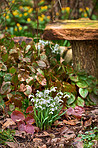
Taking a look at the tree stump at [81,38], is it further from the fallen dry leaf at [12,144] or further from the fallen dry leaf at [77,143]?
the fallen dry leaf at [12,144]

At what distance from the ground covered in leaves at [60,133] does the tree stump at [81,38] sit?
2.18 feet

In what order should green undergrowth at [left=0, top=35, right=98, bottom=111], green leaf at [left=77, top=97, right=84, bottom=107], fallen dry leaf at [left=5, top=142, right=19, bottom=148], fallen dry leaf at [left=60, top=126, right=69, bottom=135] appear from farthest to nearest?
green leaf at [left=77, top=97, right=84, bottom=107] → green undergrowth at [left=0, top=35, right=98, bottom=111] → fallen dry leaf at [left=60, top=126, right=69, bottom=135] → fallen dry leaf at [left=5, top=142, right=19, bottom=148]

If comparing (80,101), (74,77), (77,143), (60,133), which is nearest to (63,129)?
(60,133)

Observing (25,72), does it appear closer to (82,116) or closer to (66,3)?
(82,116)

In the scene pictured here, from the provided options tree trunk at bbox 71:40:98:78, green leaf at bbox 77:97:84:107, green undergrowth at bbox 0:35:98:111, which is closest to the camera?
green undergrowth at bbox 0:35:98:111

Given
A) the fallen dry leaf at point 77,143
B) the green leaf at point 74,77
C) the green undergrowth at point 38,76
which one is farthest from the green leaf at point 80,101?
the fallen dry leaf at point 77,143

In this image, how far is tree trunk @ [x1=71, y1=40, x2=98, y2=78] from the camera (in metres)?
2.92

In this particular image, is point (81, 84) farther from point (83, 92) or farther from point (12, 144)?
point (12, 144)

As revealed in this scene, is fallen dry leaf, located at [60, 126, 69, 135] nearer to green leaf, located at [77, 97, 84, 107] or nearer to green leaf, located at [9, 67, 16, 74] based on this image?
green leaf, located at [77, 97, 84, 107]

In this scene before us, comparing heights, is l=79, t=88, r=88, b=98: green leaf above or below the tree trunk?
below

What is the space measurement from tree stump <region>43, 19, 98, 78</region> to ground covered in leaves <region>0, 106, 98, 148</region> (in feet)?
2.18

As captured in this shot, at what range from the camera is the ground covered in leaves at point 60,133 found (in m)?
2.12

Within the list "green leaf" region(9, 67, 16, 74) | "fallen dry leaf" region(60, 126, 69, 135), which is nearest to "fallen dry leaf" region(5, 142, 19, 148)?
"fallen dry leaf" region(60, 126, 69, 135)

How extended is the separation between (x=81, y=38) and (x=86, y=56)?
0.38 meters
